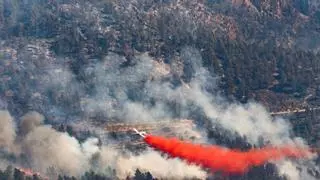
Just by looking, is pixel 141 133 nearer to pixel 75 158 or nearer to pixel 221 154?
pixel 221 154

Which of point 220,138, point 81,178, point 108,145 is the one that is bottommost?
point 81,178

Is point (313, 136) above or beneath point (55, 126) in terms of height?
above

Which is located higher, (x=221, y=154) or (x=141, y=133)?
(x=141, y=133)

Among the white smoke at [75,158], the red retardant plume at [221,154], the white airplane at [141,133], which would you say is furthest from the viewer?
the white airplane at [141,133]

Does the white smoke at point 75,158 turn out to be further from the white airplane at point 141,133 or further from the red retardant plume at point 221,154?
the white airplane at point 141,133

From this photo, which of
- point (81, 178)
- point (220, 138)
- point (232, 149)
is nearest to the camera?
point (81, 178)

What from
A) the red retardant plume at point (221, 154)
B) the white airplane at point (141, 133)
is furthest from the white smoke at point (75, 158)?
the white airplane at point (141, 133)

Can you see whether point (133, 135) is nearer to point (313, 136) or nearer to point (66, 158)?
point (66, 158)

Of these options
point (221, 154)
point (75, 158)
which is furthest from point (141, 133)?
point (75, 158)

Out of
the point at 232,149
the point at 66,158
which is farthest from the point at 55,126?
the point at 232,149
